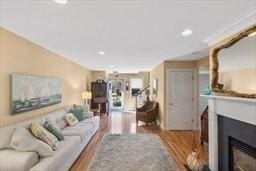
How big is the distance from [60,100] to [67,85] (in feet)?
3.17

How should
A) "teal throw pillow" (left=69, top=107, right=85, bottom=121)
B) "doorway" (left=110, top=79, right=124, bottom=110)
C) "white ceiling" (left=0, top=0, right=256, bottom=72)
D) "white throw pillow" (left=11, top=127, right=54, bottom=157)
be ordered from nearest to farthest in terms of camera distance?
"white ceiling" (left=0, top=0, right=256, bottom=72) → "white throw pillow" (left=11, top=127, right=54, bottom=157) → "teal throw pillow" (left=69, top=107, right=85, bottom=121) → "doorway" (left=110, top=79, right=124, bottom=110)

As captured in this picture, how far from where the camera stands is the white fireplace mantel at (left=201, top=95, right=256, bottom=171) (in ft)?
8.00

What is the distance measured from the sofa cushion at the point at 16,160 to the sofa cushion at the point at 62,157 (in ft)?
0.33

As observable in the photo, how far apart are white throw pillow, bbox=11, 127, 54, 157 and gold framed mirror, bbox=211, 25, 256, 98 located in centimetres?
273

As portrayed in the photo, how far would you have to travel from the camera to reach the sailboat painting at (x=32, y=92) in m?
3.49

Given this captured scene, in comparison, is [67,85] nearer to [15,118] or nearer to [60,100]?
[60,100]

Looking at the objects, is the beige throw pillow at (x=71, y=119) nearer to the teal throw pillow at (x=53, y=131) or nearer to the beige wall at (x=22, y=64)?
the beige wall at (x=22, y=64)

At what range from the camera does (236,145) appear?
2.87 metres

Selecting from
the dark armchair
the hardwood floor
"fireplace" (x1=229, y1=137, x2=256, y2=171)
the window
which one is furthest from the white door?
the window

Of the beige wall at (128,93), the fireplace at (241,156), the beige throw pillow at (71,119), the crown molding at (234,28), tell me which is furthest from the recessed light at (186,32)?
the beige wall at (128,93)

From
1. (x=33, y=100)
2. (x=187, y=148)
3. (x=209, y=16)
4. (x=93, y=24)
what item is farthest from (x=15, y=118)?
(x=187, y=148)

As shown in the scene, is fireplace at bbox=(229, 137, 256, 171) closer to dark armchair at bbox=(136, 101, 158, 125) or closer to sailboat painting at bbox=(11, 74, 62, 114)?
sailboat painting at bbox=(11, 74, 62, 114)

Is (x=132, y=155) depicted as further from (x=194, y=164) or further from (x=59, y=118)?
(x=59, y=118)

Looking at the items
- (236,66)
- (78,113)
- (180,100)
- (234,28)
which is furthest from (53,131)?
(180,100)
